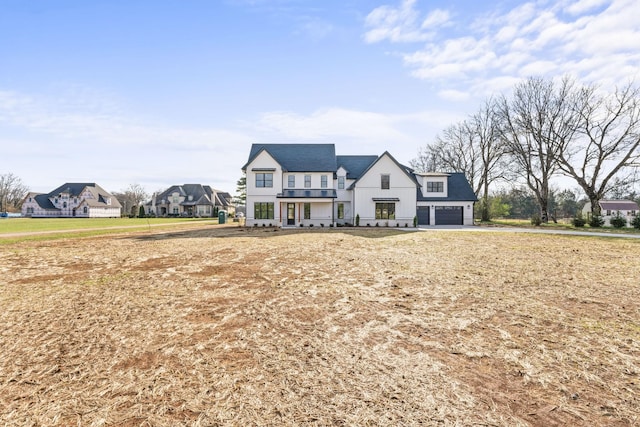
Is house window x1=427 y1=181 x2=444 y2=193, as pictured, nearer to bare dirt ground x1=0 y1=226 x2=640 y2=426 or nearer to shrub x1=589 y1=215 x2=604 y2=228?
shrub x1=589 y1=215 x2=604 y2=228

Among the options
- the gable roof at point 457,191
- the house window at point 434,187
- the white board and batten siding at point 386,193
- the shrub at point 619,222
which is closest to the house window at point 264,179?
the white board and batten siding at point 386,193

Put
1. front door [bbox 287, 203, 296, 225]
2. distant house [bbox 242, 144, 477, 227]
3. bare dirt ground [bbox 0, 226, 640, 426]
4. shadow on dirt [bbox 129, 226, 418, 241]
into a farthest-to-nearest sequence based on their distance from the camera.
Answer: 1. front door [bbox 287, 203, 296, 225]
2. distant house [bbox 242, 144, 477, 227]
3. shadow on dirt [bbox 129, 226, 418, 241]
4. bare dirt ground [bbox 0, 226, 640, 426]

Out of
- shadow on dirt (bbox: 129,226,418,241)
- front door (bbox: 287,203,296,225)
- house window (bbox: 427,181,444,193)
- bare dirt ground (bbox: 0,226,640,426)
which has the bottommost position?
bare dirt ground (bbox: 0,226,640,426)

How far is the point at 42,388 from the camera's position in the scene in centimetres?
358

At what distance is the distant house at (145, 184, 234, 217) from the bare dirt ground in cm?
6150

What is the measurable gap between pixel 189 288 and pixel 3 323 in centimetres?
330

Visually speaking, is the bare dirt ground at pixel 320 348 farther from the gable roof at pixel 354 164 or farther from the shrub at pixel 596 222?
the gable roof at pixel 354 164

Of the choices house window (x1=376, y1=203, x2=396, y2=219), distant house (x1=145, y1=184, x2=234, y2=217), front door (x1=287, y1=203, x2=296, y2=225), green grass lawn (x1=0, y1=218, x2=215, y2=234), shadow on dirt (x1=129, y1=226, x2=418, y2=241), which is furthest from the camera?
distant house (x1=145, y1=184, x2=234, y2=217)

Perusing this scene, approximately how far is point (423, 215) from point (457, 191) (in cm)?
494

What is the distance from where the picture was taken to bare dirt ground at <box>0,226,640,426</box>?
3.22m

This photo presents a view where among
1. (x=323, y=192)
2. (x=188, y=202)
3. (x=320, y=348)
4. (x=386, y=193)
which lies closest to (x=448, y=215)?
(x=386, y=193)

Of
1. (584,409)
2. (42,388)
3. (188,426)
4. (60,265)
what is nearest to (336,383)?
(188,426)

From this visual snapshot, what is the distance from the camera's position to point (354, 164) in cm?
3594

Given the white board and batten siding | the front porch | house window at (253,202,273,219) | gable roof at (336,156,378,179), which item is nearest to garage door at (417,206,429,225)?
the white board and batten siding
